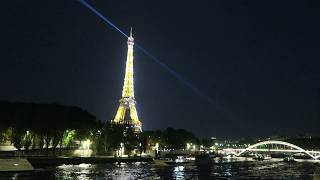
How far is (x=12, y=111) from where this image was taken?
7450 centimetres

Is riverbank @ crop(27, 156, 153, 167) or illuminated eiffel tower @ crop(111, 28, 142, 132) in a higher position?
illuminated eiffel tower @ crop(111, 28, 142, 132)

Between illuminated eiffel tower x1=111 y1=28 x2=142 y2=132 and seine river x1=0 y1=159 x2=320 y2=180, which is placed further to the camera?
illuminated eiffel tower x1=111 y1=28 x2=142 y2=132

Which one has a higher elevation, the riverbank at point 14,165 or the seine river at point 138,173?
the riverbank at point 14,165

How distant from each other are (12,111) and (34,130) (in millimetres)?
6871

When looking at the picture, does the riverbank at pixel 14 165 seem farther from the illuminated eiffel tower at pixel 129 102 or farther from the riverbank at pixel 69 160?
the illuminated eiffel tower at pixel 129 102

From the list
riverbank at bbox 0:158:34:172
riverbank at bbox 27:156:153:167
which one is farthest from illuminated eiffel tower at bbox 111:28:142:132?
riverbank at bbox 0:158:34:172

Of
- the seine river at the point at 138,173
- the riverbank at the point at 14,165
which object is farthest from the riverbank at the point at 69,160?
the riverbank at the point at 14,165

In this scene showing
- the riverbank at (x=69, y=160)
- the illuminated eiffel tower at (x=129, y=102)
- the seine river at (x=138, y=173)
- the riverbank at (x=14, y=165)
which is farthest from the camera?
the illuminated eiffel tower at (x=129, y=102)

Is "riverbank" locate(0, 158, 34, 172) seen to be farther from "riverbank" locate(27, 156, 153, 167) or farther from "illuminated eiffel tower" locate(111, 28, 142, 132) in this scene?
"illuminated eiffel tower" locate(111, 28, 142, 132)

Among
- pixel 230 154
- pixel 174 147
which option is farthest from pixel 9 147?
pixel 230 154

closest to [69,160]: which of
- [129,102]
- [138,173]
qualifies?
[138,173]

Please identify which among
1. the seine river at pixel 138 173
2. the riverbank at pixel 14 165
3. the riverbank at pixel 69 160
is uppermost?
the riverbank at pixel 69 160

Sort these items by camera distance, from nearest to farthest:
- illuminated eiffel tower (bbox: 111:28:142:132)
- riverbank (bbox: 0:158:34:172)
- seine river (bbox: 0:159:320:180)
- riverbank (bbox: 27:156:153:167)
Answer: seine river (bbox: 0:159:320:180)
riverbank (bbox: 0:158:34:172)
riverbank (bbox: 27:156:153:167)
illuminated eiffel tower (bbox: 111:28:142:132)

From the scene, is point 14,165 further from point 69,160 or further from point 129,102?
point 129,102
